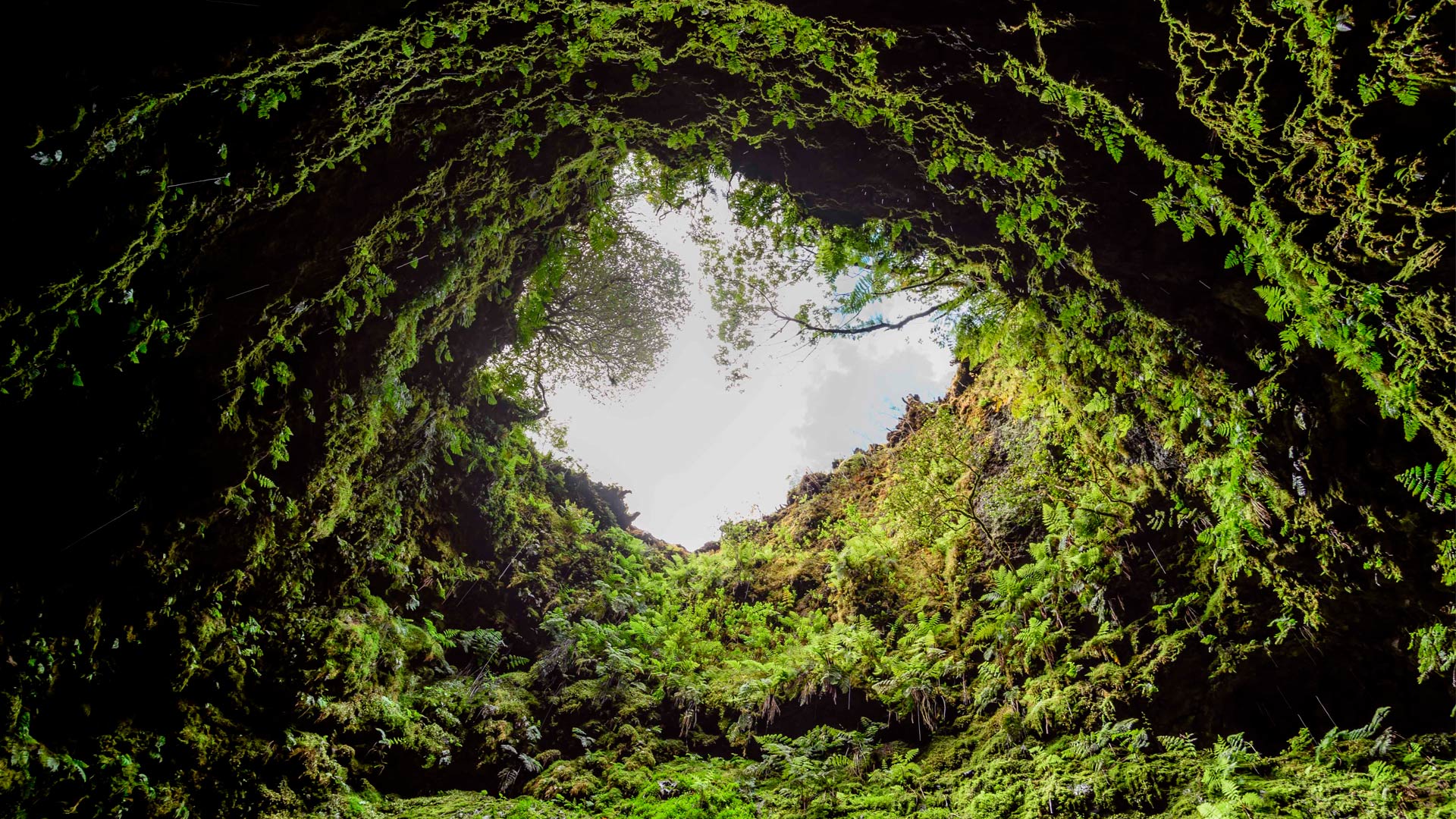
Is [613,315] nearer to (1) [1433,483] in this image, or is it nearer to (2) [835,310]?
(2) [835,310]

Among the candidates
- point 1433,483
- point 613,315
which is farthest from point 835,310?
point 613,315

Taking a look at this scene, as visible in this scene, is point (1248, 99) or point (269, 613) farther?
point (269, 613)

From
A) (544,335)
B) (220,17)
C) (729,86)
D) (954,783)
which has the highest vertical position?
(544,335)

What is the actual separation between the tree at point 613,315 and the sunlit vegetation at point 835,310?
629 centimetres

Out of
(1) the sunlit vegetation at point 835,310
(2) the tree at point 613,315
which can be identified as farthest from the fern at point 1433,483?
(2) the tree at point 613,315

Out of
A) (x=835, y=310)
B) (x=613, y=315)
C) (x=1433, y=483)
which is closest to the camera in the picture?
(x=1433, y=483)

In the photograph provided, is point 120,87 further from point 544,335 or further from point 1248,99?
point 544,335

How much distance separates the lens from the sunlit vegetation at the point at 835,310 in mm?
→ 2859

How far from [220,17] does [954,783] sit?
23.2 ft

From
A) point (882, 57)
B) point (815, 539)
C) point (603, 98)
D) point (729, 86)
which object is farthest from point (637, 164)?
point (815, 539)

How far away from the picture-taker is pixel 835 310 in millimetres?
7273

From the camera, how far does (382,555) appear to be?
6266mm

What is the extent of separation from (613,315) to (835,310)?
8.40 metres

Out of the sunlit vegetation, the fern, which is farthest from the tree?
the fern
